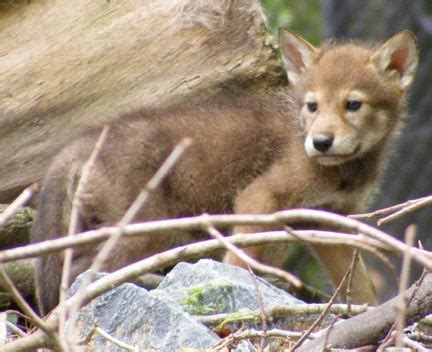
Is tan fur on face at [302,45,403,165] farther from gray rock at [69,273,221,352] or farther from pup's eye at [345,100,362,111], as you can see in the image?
gray rock at [69,273,221,352]

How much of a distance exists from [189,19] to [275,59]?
62 cm

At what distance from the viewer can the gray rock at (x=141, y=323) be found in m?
3.95

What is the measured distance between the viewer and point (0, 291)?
19.4 feet

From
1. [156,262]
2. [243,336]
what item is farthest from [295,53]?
[156,262]

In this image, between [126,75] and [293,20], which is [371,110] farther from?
[293,20]

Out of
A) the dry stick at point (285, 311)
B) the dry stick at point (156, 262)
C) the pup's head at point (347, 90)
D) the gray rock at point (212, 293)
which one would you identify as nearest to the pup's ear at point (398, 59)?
the pup's head at point (347, 90)

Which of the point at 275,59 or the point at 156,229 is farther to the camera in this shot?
the point at 275,59

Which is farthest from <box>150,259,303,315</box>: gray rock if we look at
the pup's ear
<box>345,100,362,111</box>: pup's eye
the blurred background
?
the blurred background

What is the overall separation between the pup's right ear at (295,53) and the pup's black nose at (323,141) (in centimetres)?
68

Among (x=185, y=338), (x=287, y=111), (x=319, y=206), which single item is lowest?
(x=319, y=206)

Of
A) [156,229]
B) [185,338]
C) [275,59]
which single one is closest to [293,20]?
[275,59]

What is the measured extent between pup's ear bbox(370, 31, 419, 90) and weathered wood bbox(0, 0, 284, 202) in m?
0.69

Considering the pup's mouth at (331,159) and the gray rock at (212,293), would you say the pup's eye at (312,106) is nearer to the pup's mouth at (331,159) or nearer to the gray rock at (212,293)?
the pup's mouth at (331,159)

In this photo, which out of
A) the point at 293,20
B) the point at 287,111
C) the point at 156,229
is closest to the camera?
the point at 156,229
